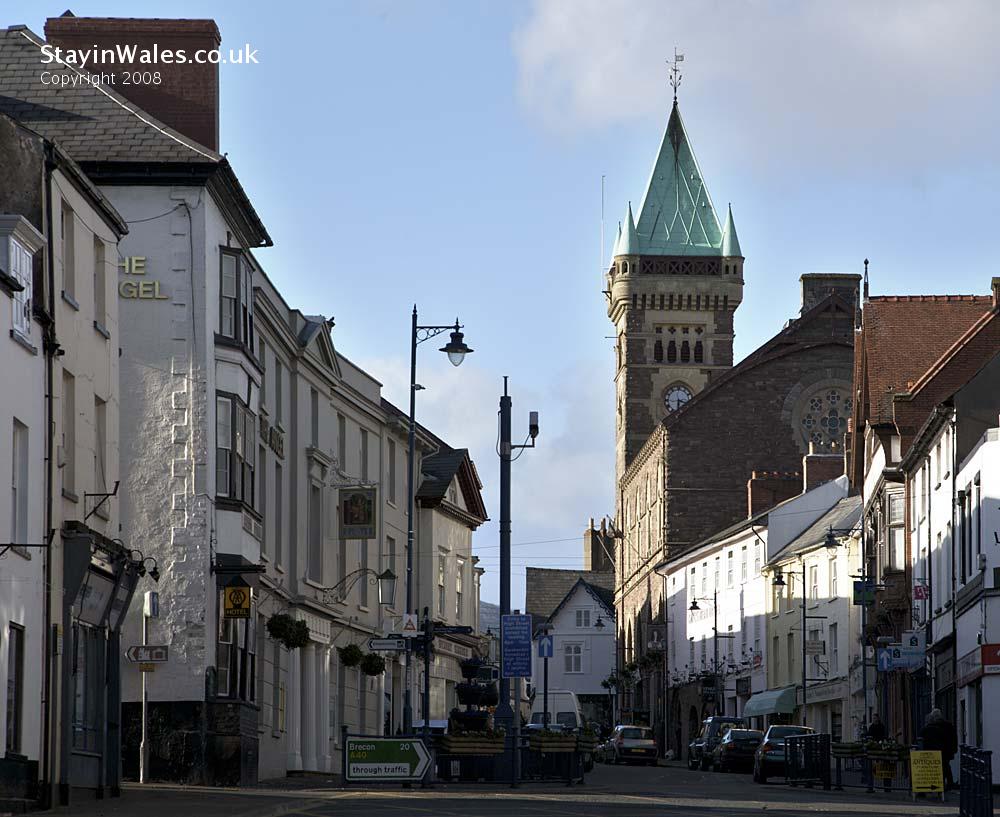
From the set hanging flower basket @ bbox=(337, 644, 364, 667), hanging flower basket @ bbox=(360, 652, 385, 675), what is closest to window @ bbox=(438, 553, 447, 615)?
hanging flower basket @ bbox=(360, 652, 385, 675)

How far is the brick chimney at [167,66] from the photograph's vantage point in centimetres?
3550

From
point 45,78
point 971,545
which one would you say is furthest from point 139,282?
→ point 971,545

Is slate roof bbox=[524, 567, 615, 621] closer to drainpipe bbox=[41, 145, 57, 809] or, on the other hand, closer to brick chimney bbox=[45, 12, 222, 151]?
brick chimney bbox=[45, 12, 222, 151]

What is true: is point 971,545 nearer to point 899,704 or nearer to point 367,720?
point 899,704

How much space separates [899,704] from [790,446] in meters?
48.0

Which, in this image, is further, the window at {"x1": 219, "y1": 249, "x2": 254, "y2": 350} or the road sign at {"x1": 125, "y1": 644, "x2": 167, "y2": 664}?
the window at {"x1": 219, "y1": 249, "x2": 254, "y2": 350}

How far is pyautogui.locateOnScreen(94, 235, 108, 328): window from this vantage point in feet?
89.0

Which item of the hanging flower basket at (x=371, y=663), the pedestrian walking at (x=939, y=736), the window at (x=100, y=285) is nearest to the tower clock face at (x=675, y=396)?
the hanging flower basket at (x=371, y=663)

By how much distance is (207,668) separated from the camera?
3256 centimetres

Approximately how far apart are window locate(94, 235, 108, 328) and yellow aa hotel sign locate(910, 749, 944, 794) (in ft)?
44.8

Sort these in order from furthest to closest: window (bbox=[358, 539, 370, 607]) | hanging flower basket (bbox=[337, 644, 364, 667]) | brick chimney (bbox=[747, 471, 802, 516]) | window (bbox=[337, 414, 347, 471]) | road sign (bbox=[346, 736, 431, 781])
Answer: brick chimney (bbox=[747, 471, 802, 516])
window (bbox=[358, 539, 370, 607])
window (bbox=[337, 414, 347, 471])
hanging flower basket (bbox=[337, 644, 364, 667])
road sign (bbox=[346, 736, 431, 781])

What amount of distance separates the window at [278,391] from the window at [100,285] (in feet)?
43.4

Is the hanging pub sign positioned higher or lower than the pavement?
higher

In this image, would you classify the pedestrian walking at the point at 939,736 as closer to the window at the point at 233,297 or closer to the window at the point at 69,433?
the window at the point at 233,297
